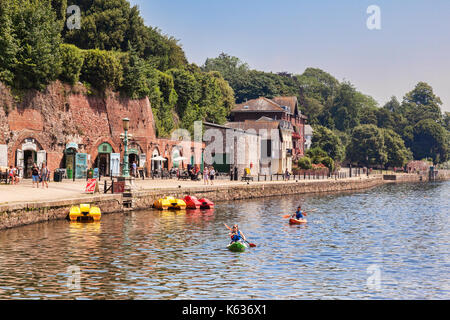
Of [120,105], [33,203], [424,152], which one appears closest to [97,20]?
[120,105]

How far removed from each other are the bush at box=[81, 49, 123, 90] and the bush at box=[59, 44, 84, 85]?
9.35 feet

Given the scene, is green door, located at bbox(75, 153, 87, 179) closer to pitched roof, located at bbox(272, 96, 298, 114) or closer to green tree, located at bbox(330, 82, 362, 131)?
pitched roof, located at bbox(272, 96, 298, 114)

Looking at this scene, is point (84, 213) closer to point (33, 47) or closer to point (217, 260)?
point (217, 260)

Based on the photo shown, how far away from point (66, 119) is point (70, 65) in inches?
219

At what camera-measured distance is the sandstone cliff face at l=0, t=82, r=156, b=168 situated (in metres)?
51.5

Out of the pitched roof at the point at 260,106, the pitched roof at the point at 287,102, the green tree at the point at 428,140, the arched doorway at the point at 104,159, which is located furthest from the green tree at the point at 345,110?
the arched doorway at the point at 104,159

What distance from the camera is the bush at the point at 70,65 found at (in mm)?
59656

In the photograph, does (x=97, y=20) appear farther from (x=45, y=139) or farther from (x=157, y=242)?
Answer: (x=157, y=242)

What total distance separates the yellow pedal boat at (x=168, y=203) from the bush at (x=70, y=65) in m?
21.5

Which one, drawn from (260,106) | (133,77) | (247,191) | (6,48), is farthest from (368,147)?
(6,48)

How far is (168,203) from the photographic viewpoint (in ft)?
147

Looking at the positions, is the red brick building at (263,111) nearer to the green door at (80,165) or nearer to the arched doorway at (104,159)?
the arched doorway at (104,159)

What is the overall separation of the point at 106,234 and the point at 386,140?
13053cm

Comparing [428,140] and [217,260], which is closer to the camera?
[217,260]
